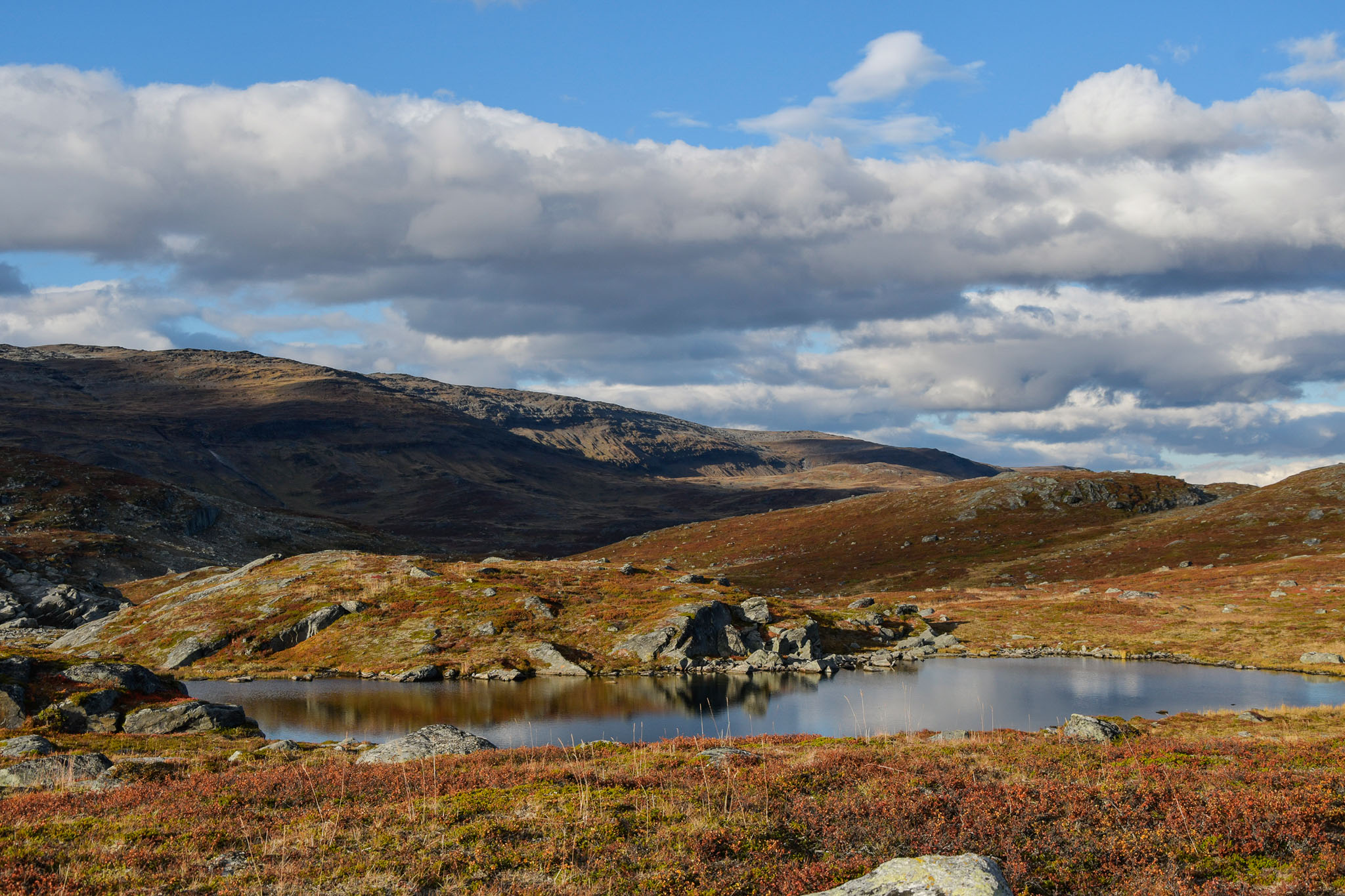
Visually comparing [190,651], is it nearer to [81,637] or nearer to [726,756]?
[81,637]

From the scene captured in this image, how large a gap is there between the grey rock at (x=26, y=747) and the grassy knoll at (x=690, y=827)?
10402 mm

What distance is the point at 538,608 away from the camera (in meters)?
90.5

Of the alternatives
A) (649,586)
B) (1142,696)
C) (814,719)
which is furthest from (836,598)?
(814,719)

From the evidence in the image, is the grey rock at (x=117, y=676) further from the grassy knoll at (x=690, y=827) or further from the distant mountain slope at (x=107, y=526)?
the distant mountain slope at (x=107, y=526)

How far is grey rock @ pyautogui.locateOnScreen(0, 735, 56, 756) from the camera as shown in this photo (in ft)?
105

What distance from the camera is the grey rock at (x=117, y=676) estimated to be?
166ft

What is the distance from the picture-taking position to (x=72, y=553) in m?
142

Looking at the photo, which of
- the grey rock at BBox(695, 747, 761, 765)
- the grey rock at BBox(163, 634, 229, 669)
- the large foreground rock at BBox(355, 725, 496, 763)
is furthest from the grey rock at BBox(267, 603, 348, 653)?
the grey rock at BBox(695, 747, 761, 765)

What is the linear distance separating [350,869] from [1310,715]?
53889 millimetres

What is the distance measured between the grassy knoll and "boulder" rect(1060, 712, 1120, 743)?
6.65m

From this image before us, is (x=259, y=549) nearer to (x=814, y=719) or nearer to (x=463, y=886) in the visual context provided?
(x=814, y=719)

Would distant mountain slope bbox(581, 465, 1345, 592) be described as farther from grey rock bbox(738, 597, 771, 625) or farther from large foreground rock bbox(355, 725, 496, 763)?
large foreground rock bbox(355, 725, 496, 763)

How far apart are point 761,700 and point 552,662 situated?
23262 millimetres

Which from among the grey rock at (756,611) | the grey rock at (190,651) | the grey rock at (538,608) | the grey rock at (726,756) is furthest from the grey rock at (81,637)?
the grey rock at (726,756)
